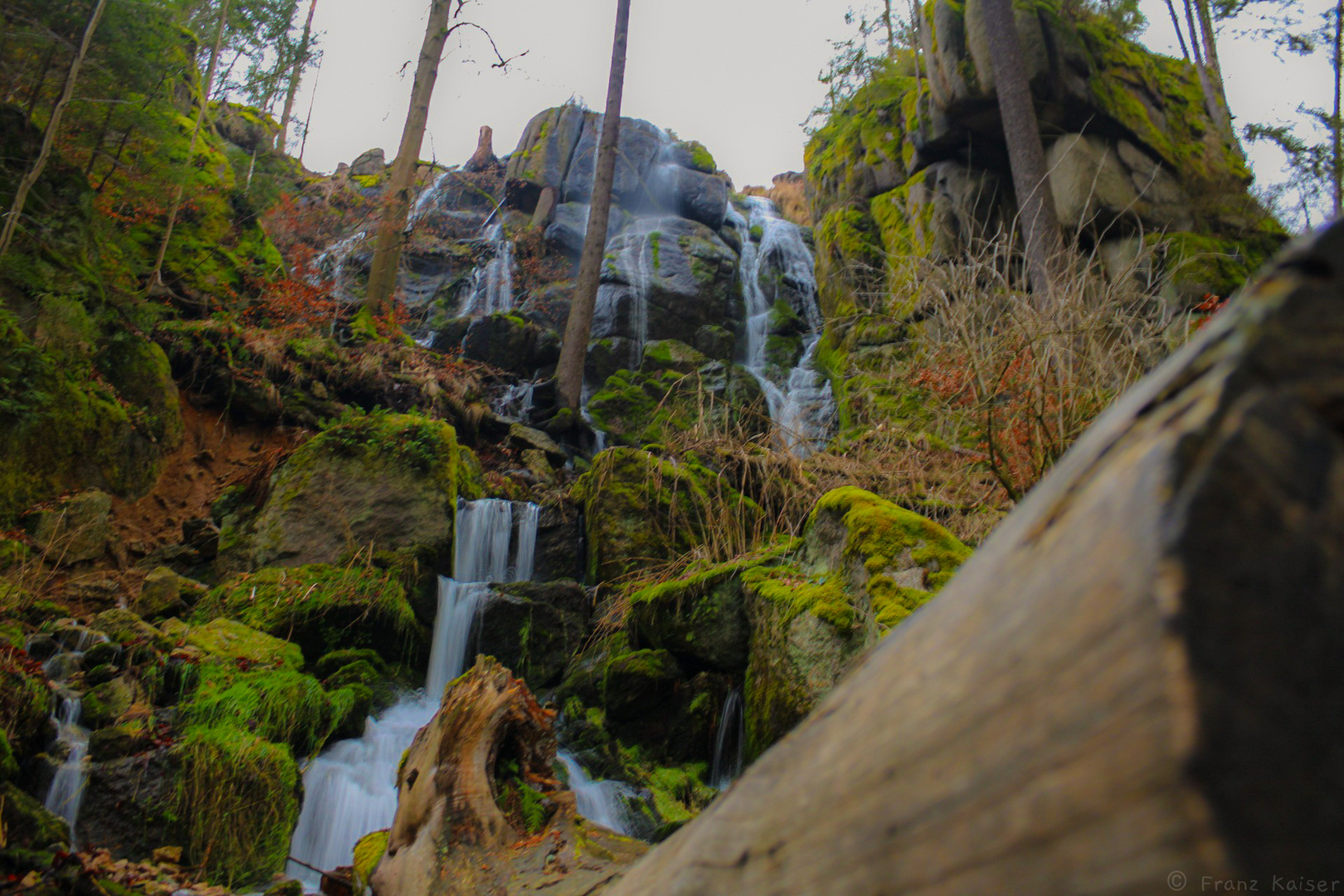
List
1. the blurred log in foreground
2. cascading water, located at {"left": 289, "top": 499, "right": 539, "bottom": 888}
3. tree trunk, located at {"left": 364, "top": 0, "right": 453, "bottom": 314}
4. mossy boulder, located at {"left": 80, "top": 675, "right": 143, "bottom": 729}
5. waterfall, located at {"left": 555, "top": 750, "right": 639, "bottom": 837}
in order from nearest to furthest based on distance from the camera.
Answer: the blurred log in foreground < mossy boulder, located at {"left": 80, "top": 675, "right": 143, "bottom": 729} < cascading water, located at {"left": 289, "top": 499, "right": 539, "bottom": 888} < waterfall, located at {"left": 555, "top": 750, "right": 639, "bottom": 837} < tree trunk, located at {"left": 364, "top": 0, "right": 453, "bottom": 314}

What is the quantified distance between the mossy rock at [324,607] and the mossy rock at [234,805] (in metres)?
2.05

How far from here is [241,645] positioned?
5.58 m

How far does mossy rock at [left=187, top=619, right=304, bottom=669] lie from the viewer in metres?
5.37

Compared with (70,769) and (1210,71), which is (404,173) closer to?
(70,769)

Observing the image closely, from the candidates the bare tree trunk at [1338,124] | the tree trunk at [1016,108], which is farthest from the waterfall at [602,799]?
the bare tree trunk at [1338,124]

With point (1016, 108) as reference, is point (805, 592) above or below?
below

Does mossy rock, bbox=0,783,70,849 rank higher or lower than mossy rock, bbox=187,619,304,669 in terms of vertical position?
lower

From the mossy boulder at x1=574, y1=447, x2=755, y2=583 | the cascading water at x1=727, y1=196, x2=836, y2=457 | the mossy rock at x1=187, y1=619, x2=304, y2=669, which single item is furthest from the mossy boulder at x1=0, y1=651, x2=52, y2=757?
the cascading water at x1=727, y1=196, x2=836, y2=457

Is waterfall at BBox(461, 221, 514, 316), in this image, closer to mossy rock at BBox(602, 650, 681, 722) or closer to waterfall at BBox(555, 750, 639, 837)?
mossy rock at BBox(602, 650, 681, 722)

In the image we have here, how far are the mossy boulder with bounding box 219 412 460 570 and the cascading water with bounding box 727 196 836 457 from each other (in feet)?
20.9

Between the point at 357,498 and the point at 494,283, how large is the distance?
1339 centimetres

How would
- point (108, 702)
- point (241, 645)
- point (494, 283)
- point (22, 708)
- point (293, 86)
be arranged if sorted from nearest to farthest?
point (22, 708) → point (108, 702) → point (241, 645) → point (494, 283) → point (293, 86)

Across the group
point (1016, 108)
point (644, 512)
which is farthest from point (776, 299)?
point (644, 512)

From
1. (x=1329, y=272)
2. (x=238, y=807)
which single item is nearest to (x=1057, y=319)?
(x=1329, y=272)
